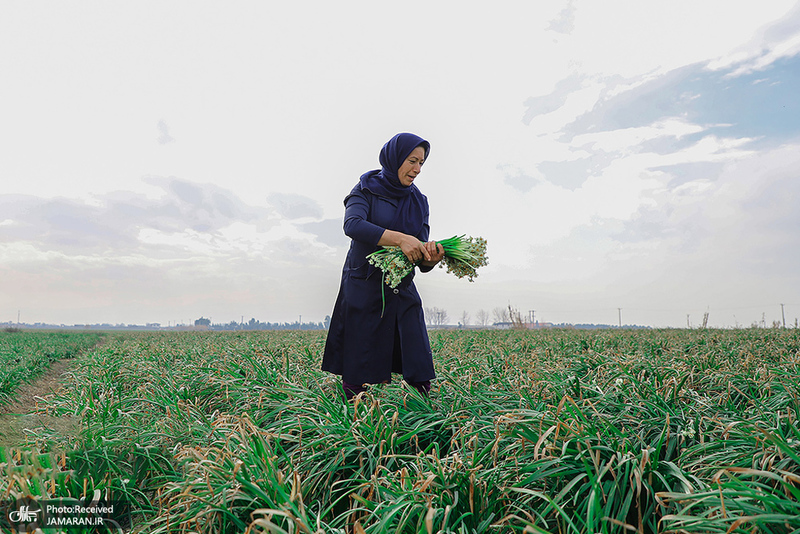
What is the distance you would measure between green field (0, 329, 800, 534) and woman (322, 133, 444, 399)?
0.26m

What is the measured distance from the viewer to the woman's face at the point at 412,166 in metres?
3.21

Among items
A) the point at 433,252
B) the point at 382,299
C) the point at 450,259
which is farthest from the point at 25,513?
the point at 450,259

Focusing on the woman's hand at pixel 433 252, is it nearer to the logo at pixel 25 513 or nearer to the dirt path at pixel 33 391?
the logo at pixel 25 513

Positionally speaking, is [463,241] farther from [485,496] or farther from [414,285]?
[485,496]

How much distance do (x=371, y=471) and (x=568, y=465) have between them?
1001 millimetres

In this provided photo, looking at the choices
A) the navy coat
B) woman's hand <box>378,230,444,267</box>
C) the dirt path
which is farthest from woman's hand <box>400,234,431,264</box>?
the dirt path

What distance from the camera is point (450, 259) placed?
11.1 ft

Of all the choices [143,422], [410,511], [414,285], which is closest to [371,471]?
[410,511]

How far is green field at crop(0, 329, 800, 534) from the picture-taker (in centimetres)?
189

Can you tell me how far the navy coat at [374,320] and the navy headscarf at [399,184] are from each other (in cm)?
5

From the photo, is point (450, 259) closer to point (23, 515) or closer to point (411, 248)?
point (411, 248)

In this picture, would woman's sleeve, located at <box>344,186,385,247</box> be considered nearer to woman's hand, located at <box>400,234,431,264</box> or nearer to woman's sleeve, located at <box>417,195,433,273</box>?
woman's hand, located at <box>400,234,431,264</box>

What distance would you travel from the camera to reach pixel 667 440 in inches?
104

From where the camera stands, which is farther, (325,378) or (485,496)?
(325,378)
